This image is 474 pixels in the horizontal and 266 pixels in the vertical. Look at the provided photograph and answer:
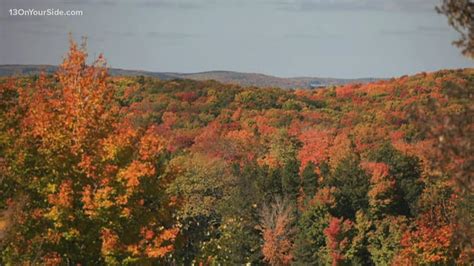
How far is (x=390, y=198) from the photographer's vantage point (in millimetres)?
62906

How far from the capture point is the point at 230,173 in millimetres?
71375

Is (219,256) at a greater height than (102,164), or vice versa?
(102,164)

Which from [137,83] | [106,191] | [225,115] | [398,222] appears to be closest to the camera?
[106,191]

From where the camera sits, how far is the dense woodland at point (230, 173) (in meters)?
17.9

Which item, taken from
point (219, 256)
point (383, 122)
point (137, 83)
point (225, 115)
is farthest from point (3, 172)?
point (137, 83)

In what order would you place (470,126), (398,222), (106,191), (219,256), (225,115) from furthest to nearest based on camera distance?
(225,115) → (398,222) → (219,256) → (106,191) → (470,126)

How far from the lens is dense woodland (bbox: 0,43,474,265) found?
58.9 feet

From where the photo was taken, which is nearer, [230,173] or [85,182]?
[85,182]

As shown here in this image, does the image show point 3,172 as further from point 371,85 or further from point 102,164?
point 371,85

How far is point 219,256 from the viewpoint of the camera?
21.9 metres

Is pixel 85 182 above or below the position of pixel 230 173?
above

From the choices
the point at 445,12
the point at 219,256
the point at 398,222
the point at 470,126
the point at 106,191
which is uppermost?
the point at 445,12

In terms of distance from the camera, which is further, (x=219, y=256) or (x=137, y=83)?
(x=137, y=83)

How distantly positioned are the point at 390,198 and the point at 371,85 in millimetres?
99002
